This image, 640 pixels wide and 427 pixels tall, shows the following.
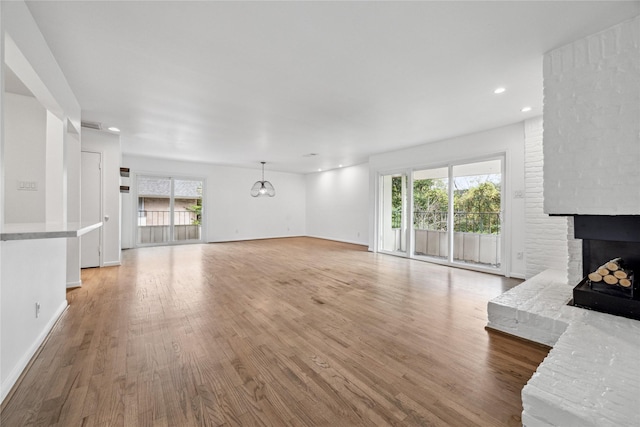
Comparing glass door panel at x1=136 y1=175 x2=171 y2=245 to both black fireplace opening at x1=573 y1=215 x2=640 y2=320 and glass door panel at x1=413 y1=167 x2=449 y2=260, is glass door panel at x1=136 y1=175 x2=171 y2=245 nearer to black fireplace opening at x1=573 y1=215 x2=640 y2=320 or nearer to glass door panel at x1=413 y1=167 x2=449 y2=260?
glass door panel at x1=413 y1=167 x2=449 y2=260

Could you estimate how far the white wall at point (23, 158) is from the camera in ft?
9.30

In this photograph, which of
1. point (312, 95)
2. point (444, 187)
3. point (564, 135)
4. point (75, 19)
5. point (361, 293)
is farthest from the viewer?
point (444, 187)

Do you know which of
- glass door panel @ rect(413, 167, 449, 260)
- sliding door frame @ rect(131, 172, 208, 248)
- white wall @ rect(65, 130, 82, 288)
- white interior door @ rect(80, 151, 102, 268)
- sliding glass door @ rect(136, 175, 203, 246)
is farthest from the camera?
sliding glass door @ rect(136, 175, 203, 246)

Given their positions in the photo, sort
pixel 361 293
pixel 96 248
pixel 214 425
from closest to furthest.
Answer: pixel 214 425 → pixel 361 293 → pixel 96 248

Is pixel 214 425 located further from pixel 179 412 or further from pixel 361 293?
pixel 361 293

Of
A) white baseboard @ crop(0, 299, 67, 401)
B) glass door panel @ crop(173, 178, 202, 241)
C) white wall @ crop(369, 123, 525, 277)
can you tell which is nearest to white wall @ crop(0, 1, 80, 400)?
white baseboard @ crop(0, 299, 67, 401)

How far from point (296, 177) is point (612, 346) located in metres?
9.76

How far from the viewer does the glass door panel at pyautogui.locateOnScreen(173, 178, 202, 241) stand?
8328mm

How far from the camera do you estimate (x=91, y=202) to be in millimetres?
4883

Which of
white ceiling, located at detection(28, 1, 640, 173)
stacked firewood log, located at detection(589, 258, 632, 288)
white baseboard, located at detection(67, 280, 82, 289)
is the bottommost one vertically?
white baseboard, located at detection(67, 280, 82, 289)

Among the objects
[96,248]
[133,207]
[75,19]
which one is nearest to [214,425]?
[75,19]

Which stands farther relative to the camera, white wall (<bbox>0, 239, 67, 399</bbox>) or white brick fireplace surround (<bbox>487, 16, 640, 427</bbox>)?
white wall (<bbox>0, 239, 67, 399</bbox>)

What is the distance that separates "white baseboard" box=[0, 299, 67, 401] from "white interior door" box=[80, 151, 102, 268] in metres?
2.68

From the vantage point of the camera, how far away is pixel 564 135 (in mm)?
2400
